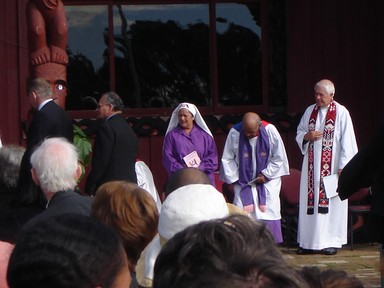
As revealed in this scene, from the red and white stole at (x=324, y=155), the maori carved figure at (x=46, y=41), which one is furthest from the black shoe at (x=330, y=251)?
the maori carved figure at (x=46, y=41)

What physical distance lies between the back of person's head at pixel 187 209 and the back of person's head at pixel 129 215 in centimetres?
18

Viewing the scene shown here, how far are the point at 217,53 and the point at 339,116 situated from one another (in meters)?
2.84

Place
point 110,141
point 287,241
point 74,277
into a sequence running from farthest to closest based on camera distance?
point 287,241
point 110,141
point 74,277

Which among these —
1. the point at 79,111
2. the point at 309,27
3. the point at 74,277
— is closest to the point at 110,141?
the point at 79,111

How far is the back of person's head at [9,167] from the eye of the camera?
570 centimetres

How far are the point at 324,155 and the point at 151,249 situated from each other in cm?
673

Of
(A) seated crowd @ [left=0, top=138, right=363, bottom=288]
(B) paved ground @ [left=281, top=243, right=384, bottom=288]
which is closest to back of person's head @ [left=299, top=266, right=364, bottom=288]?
(A) seated crowd @ [left=0, top=138, right=363, bottom=288]

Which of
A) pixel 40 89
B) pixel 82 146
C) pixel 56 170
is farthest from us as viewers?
pixel 82 146

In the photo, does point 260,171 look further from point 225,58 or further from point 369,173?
point 369,173

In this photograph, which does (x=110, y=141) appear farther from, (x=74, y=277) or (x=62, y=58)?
(x=74, y=277)

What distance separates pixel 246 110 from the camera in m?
12.8

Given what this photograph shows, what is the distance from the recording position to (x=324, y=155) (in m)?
10.5

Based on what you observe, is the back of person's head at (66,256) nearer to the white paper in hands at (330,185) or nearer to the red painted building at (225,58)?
the white paper in hands at (330,185)

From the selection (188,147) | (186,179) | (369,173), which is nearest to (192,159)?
(188,147)
